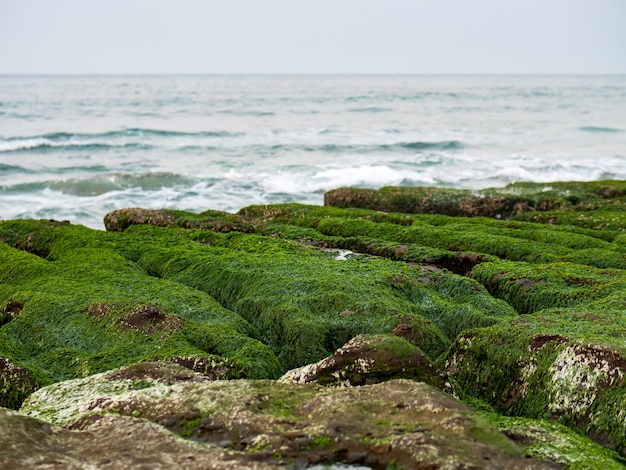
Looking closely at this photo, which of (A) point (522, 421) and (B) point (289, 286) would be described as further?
(B) point (289, 286)

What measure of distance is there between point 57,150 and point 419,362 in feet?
141

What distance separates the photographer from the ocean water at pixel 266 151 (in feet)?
94.4

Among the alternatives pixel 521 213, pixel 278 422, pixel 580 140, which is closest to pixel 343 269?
pixel 278 422

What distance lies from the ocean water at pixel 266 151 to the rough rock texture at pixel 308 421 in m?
18.7

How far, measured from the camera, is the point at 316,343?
7.44 meters

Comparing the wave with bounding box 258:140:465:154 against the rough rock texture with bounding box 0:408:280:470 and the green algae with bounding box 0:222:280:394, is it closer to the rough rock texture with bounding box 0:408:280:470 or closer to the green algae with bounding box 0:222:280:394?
the green algae with bounding box 0:222:280:394

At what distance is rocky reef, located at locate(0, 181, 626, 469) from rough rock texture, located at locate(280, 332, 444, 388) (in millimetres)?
19

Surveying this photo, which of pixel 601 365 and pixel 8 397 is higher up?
pixel 601 365

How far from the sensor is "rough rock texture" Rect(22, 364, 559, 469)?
363 centimetres

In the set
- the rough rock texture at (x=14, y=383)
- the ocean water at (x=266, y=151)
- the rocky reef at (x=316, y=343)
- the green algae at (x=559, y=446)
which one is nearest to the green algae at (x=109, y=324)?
the rocky reef at (x=316, y=343)

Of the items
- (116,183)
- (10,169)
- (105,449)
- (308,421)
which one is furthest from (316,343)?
(10,169)

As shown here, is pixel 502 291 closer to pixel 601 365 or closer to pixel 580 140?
pixel 601 365

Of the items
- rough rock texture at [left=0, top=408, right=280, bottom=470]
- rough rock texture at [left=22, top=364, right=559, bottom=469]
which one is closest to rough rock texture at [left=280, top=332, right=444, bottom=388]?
rough rock texture at [left=22, top=364, right=559, bottom=469]

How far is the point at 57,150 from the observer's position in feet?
144
